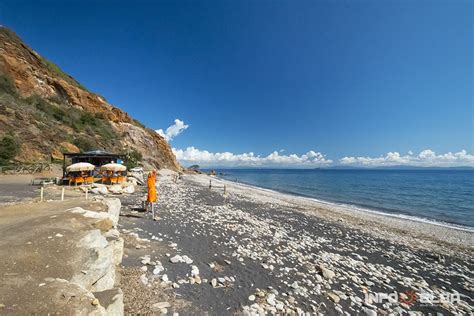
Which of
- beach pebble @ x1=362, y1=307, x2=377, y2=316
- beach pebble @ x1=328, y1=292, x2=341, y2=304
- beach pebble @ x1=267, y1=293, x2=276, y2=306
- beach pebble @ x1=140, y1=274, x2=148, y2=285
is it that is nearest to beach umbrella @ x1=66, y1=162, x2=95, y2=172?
beach pebble @ x1=140, y1=274, x2=148, y2=285

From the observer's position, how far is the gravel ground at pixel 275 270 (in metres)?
5.36

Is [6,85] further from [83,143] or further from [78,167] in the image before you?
[78,167]

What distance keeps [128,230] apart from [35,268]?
507 centimetres

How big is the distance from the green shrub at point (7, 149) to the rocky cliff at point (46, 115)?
159cm

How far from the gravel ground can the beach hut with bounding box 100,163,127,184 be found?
11607 mm

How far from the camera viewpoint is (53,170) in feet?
91.8

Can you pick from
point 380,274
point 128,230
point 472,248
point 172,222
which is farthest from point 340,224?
point 128,230

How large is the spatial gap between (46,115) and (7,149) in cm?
1680

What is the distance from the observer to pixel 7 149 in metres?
25.2

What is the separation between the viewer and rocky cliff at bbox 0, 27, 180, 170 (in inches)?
1212

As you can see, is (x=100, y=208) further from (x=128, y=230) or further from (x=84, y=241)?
(x=84, y=241)

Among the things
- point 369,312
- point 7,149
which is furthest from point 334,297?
point 7,149

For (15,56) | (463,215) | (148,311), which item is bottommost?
(463,215)

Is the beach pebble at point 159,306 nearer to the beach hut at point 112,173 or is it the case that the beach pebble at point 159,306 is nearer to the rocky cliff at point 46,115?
the beach hut at point 112,173
